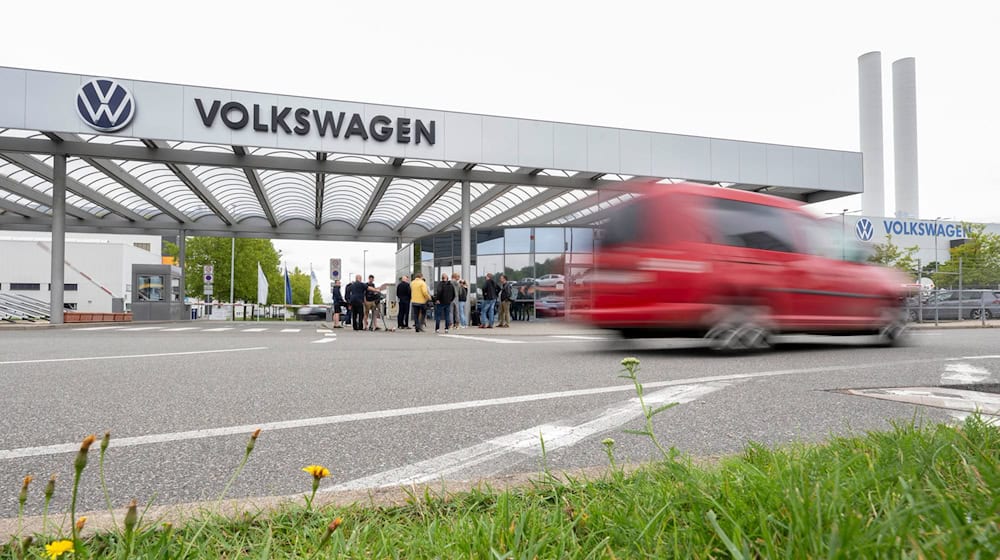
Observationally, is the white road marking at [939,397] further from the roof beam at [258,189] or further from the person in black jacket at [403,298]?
the roof beam at [258,189]

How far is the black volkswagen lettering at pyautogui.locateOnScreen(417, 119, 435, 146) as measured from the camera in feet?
59.7

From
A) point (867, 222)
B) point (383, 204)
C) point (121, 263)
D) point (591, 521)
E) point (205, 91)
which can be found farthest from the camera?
point (121, 263)

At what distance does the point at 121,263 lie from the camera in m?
53.8

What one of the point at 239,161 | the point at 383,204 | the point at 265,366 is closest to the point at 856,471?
the point at 265,366

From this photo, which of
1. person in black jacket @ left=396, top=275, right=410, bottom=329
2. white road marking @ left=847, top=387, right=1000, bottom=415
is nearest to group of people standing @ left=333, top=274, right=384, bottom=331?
person in black jacket @ left=396, top=275, right=410, bottom=329

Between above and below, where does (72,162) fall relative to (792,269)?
above

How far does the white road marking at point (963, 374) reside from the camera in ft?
16.6

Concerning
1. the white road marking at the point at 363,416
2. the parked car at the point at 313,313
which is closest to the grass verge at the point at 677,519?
the white road marking at the point at 363,416

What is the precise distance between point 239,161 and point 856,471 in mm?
19573

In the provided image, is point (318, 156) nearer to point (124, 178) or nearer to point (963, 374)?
point (124, 178)

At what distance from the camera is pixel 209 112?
16.5 meters

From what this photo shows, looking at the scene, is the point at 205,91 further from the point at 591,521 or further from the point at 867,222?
the point at 867,222

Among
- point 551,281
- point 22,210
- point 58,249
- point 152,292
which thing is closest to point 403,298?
point 551,281

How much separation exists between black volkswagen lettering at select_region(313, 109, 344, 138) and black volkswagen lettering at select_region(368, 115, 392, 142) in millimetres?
932
